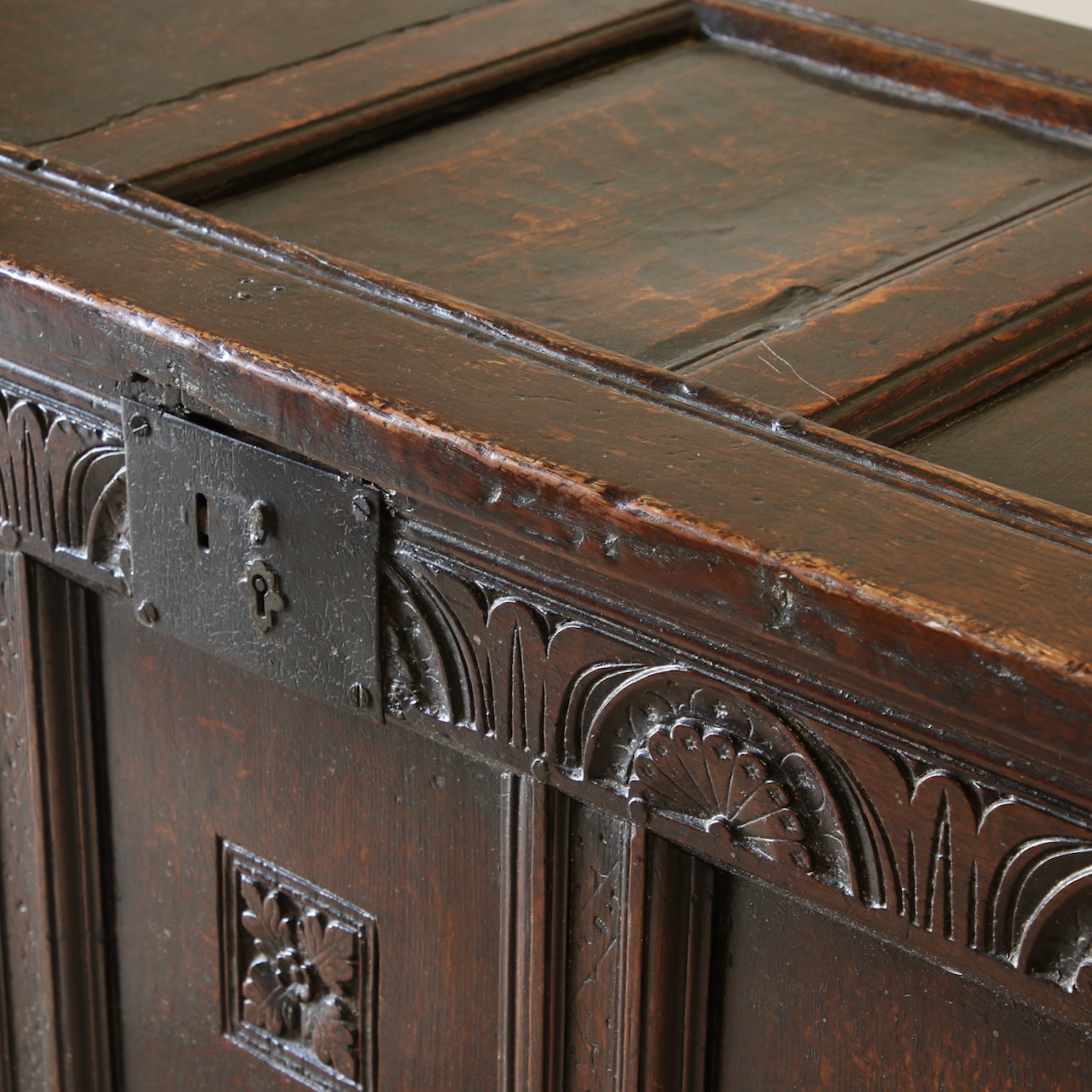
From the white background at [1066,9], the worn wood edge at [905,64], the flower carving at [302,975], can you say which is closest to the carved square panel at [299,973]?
the flower carving at [302,975]

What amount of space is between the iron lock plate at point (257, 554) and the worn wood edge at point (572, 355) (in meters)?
0.11

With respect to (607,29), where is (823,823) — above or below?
below

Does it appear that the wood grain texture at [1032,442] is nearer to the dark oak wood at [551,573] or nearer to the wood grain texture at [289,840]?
the dark oak wood at [551,573]

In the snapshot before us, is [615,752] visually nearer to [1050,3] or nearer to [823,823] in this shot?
[823,823]

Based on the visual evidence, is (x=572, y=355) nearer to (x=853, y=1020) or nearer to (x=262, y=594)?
(x=262, y=594)

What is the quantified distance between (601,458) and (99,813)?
57 centimetres

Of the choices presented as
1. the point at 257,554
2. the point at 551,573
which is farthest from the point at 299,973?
the point at 551,573

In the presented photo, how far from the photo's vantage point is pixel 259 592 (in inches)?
39.6

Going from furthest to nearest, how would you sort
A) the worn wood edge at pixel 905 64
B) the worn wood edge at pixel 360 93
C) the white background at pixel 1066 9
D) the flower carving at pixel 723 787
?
the white background at pixel 1066 9 < the worn wood edge at pixel 905 64 < the worn wood edge at pixel 360 93 < the flower carving at pixel 723 787

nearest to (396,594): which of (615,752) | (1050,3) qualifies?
(615,752)

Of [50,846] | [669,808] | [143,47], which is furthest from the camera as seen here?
[143,47]

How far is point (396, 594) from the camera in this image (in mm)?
958

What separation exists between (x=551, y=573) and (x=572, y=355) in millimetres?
126

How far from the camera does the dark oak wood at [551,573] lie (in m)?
0.80
